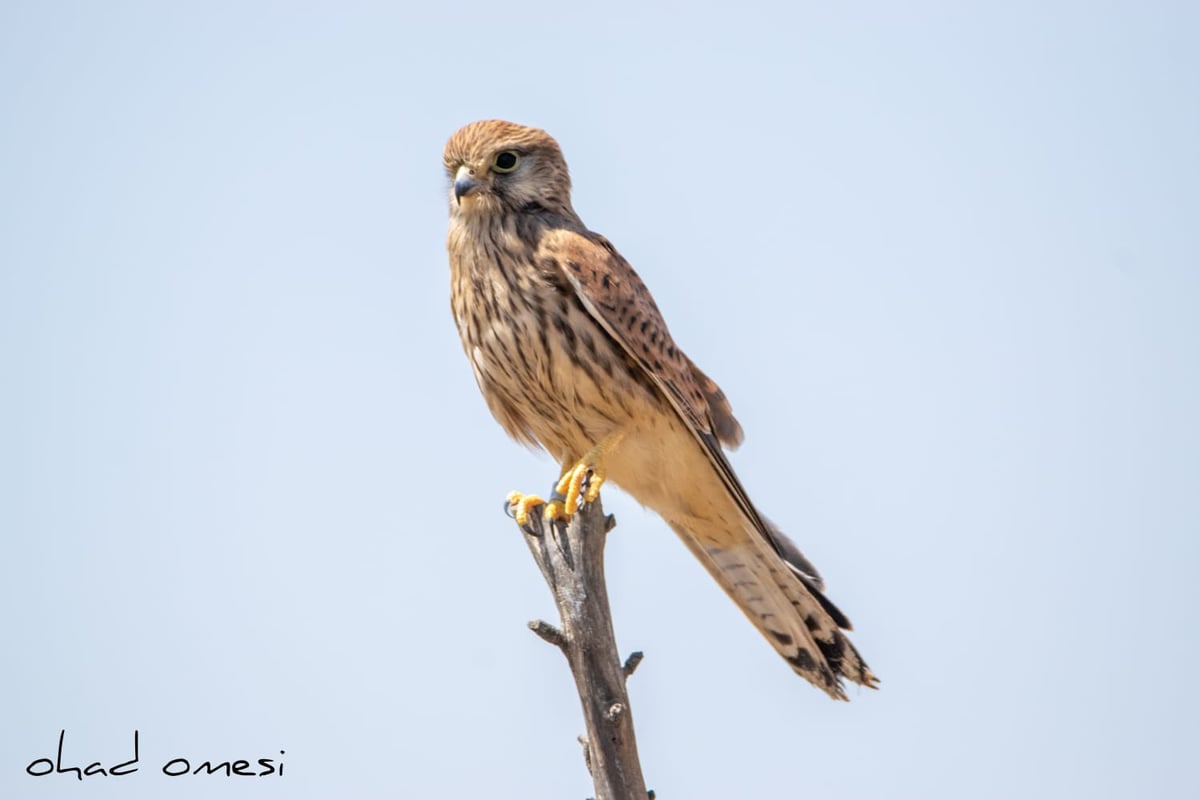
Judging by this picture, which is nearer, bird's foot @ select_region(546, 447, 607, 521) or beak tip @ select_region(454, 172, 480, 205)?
bird's foot @ select_region(546, 447, 607, 521)

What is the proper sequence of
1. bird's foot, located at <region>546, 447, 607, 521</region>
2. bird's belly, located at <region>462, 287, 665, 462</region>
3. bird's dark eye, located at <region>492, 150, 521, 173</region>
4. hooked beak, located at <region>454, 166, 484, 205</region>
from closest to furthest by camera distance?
bird's foot, located at <region>546, 447, 607, 521</region> → bird's belly, located at <region>462, 287, 665, 462</region> → hooked beak, located at <region>454, 166, 484, 205</region> → bird's dark eye, located at <region>492, 150, 521, 173</region>

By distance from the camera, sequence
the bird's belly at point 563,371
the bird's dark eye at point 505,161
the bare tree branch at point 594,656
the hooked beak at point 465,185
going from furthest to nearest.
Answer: the bird's dark eye at point 505,161 → the hooked beak at point 465,185 → the bird's belly at point 563,371 → the bare tree branch at point 594,656

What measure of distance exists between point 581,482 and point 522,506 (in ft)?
0.76

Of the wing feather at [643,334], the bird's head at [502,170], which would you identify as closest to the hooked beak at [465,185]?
the bird's head at [502,170]

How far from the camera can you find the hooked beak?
4184 millimetres

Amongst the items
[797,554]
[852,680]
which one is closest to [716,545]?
[797,554]

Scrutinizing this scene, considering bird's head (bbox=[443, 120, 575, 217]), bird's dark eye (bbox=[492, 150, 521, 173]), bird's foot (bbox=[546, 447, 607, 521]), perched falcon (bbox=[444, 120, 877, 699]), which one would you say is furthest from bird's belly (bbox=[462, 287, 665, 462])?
bird's dark eye (bbox=[492, 150, 521, 173])

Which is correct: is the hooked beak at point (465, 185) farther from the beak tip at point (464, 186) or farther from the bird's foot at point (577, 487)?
the bird's foot at point (577, 487)

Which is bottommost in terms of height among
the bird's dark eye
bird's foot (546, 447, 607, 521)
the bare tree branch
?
the bare tree branch

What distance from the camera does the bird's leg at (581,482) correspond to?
143 inches

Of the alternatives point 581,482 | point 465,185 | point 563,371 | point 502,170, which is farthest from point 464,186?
point 581,482

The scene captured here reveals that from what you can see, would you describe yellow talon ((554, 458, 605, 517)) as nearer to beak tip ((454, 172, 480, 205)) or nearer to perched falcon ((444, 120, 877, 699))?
perched falcon ((444, 120, 877, 699))

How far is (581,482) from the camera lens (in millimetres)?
3828

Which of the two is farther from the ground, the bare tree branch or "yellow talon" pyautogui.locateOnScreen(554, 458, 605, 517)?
"yellow talon" pyautogui.locateOnScreen(554, 458, 605, 517)
